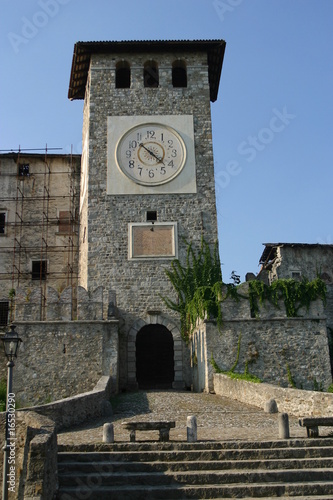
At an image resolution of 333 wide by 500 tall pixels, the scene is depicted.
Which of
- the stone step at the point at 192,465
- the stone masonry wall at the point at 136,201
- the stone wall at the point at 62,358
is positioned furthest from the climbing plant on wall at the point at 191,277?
the stone step at the point at 192,465

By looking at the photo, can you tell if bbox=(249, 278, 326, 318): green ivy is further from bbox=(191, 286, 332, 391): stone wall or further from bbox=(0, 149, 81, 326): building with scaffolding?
bbox=(0, 149, 81, 326): building with scaffolding

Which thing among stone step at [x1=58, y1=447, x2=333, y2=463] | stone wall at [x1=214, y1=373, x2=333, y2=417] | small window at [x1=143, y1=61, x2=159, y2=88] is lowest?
stone step at [x1=58, y1=447, x2=333, y2=463]

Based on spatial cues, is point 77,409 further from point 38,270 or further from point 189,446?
point 38,270

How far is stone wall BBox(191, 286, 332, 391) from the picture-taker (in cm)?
1650

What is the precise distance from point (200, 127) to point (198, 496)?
17.2 m

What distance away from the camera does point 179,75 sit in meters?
23.9

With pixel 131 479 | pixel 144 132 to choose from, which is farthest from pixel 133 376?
pixel 131 479

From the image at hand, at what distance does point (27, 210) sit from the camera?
25562 millimetres

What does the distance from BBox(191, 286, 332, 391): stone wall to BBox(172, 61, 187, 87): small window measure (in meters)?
11.0

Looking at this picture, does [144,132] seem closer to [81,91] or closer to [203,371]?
[81,91]

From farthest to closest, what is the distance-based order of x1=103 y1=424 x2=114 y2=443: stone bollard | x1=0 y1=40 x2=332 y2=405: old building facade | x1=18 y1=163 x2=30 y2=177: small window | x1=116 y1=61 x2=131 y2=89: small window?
x1=18 y1=163 x2=30 y2=177: small window, x1=116 y1=61 x2=131 y2=89: small window, x1=0 y1=40 x2=332 y2=405: old building facade, x1=103 y1=424 x2=114 y2=443: stone bollard

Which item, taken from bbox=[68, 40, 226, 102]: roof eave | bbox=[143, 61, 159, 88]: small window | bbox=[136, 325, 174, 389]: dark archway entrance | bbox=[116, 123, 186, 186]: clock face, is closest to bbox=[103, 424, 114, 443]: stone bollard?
bbox=[136, 325, 174, 389]: dark archway entrance

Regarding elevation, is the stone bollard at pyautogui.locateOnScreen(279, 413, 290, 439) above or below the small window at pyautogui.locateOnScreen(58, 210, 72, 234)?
below

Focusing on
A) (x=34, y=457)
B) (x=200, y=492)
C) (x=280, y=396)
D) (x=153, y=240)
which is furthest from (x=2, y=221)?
(x=200, y=492)
